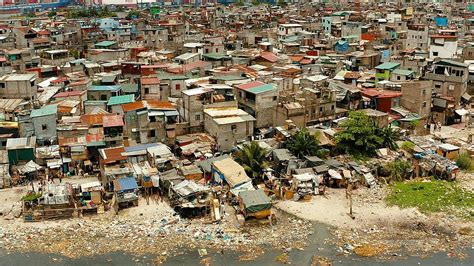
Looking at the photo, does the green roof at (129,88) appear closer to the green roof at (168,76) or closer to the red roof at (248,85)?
the green roof at (168,76)

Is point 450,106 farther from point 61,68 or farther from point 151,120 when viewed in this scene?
point 61,68

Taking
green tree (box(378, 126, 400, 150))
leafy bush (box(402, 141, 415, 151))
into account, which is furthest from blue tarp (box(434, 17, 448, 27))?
green tree (box(378, 126, 400, 150))

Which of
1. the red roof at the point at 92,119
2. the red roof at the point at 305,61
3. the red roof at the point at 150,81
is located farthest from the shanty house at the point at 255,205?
the red roof at the point at 305,61

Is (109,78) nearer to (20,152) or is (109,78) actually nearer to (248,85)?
(248,85)

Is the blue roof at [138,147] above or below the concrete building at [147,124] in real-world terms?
below

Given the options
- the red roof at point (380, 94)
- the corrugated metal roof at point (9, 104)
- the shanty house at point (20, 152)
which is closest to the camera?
the shanty house at point (20, 152)

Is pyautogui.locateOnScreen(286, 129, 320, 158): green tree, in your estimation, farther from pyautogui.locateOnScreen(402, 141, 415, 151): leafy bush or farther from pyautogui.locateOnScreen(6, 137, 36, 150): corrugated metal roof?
pyautogui.locateOnScreen(6, 137, 36, 150): corrugated metal roof
